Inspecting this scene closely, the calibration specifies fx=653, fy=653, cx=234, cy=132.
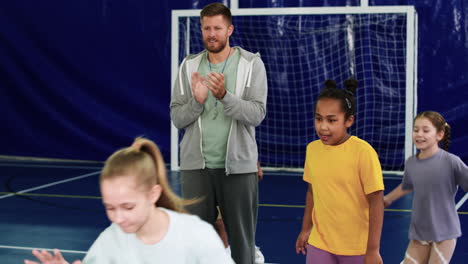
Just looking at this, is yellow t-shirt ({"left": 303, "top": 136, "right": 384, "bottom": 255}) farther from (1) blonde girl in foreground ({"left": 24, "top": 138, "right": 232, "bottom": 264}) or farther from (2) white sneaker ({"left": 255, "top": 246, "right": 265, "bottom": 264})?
(2) white sneaker ({"left": 255, "top": 246, "right": 265, "bottom": 264})

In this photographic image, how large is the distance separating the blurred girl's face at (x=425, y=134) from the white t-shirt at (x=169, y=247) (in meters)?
1.71

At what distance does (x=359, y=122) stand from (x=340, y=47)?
39.8 inches

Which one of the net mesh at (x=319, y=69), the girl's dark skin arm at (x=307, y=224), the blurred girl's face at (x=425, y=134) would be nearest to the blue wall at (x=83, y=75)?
the net mesh at (x=319, y=69)

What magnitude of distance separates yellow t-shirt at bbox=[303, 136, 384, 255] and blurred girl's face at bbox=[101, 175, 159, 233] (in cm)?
112

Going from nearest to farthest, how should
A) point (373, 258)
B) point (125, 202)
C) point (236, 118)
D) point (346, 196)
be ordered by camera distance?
1. point (125, 202)
2. point (373, 258)
3. point (346, 196)
4. point (236, 118)

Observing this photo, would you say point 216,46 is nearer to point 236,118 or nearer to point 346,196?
point 236,118

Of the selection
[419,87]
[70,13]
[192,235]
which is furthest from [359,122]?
[192,235]

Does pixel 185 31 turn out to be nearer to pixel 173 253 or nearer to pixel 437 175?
pixel 437 175

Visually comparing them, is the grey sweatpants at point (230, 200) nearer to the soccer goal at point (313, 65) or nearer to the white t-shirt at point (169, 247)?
the white t-shirt at point (169, 247)

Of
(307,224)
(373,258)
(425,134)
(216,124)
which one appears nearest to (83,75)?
(216,124)

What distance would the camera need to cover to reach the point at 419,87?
8.41 meters

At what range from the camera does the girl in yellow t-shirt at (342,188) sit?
2635 mm

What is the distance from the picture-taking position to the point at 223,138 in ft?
10.5

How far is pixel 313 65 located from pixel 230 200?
570 cm
